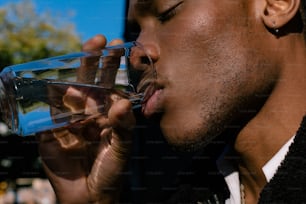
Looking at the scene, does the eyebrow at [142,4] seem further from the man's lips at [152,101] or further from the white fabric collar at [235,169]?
the white fabric collar at [235,169]

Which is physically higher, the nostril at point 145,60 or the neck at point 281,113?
the nostril at point 145,60

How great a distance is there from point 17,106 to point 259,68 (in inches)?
18.7

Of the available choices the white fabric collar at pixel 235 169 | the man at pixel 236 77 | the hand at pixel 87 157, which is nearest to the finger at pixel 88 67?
the hand at pixel 87 157

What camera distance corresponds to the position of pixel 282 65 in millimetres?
1036

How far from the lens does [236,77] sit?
102 cm

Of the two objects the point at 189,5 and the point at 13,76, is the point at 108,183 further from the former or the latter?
the point at 189,5

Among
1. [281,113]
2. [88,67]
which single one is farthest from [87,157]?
[281,113]

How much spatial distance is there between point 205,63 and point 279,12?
0.15 metres

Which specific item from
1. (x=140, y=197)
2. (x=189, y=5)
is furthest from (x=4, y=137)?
(x=189, y=5)

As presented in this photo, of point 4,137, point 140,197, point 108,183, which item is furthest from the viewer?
point 4,137

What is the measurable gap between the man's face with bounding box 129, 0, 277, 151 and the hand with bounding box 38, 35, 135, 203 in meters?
0.20

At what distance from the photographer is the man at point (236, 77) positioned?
39.8 inches

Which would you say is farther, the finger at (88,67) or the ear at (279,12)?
the finger at (88,67)

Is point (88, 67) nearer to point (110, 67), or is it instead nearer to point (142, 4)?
point (110, 67)
